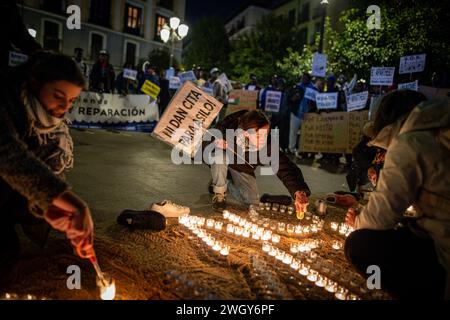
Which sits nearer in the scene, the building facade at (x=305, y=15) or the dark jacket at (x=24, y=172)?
the dark jacket at (x=24, y=172)

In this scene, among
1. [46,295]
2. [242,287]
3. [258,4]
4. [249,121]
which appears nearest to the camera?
[46,295]

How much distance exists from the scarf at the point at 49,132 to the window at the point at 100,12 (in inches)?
1212

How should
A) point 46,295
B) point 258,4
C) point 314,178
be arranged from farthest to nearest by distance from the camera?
point 258,4
point 314,178
point 46,295

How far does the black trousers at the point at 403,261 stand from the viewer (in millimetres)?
2127

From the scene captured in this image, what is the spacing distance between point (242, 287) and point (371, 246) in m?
0.87

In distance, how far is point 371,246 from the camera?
7.67 ft

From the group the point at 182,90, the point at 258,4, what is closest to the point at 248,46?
the point at 258,4

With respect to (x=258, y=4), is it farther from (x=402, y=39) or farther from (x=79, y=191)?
(x=79, y=191)

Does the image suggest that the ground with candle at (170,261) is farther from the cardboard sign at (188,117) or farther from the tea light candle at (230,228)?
the cardboard sign at (188,117)

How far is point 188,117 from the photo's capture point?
445cm

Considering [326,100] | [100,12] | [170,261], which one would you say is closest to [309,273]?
[170,261]

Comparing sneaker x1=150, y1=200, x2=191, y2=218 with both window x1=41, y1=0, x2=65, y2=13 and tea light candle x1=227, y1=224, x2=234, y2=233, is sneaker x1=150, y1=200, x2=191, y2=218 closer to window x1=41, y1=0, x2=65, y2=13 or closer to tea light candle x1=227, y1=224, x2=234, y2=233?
tea light candle x1=227, y1=224, x2=234, y2=233

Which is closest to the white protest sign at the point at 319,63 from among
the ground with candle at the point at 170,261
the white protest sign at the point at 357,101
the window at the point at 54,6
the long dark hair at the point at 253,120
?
the white protest sign at the point at 357,101

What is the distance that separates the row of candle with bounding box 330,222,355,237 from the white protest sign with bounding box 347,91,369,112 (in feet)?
20.5
